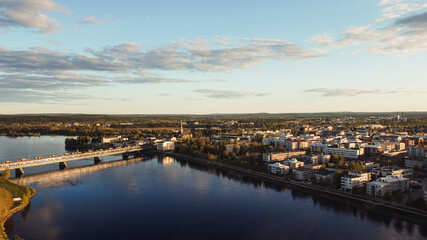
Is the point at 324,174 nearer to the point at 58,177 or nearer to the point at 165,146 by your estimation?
the point at 58,177

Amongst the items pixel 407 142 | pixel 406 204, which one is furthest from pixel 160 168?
pixel 407 142

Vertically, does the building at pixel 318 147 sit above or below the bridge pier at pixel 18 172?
above

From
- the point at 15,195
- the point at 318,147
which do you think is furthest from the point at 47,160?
the point at 318,147

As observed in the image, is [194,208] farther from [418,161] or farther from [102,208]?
[418,161]

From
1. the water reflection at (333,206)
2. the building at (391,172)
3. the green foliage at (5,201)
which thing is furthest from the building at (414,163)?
the green foliage at (5,201)

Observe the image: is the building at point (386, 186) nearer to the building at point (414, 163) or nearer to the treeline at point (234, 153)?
the building at point (414, 163)

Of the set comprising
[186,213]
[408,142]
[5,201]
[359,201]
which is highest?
[408,142]

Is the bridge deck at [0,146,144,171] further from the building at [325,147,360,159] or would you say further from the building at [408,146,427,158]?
the building at [408,146,427,158]
